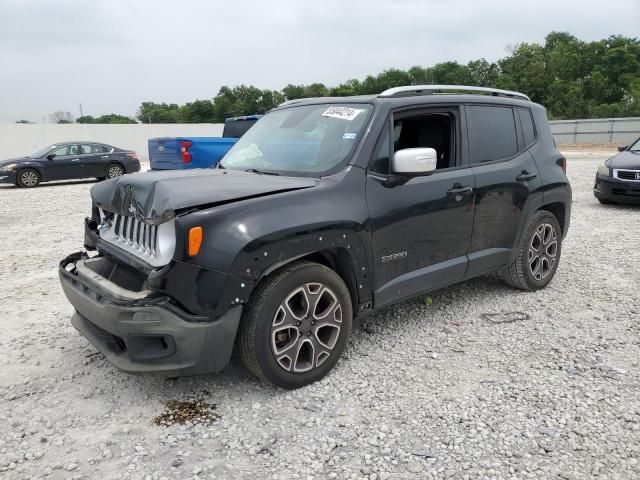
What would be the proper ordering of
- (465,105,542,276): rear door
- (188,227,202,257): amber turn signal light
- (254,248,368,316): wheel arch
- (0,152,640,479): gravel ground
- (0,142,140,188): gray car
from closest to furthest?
(0,152,640,479): gravel ground → (188,227,202,257): amber turn signal light → (254,248,368,316): wheel arch → (465,105,542,276): rear door → (0,142,140,188): gray car

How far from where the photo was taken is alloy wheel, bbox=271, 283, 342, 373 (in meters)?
3.11

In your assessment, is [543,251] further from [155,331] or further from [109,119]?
[109,119]

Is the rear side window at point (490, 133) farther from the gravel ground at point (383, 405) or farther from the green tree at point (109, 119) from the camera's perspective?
the green tree at point (109, 119)

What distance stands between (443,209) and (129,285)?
2269 millimetres

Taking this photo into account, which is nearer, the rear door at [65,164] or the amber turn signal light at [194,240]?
the amber turn signal light at [194,240]

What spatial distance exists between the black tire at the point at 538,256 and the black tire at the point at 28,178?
15.0m

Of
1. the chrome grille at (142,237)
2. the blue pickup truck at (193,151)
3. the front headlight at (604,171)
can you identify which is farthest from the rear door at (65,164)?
→ the front headlight at (604,171)

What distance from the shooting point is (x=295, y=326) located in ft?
10.4

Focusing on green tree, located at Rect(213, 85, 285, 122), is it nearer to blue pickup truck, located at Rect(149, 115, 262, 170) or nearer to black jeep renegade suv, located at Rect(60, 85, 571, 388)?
blue pickup truck, located at Rect(149, 115, 262, 170)

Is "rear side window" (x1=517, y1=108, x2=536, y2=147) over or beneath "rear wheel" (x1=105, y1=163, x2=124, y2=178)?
over

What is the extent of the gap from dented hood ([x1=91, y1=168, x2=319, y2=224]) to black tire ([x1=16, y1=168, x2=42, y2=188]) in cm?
1385

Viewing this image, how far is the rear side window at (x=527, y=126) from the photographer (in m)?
4.84

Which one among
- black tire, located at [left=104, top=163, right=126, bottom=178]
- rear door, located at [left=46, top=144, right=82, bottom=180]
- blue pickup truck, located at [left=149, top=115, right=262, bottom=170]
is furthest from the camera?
black tire, located at [left=104, top=163, right=126, bottom=178]

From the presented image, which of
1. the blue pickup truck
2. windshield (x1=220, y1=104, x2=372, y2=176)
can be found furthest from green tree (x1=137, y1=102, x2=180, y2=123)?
windshield (x1=220, y1=104, x2=372, y2=176)
